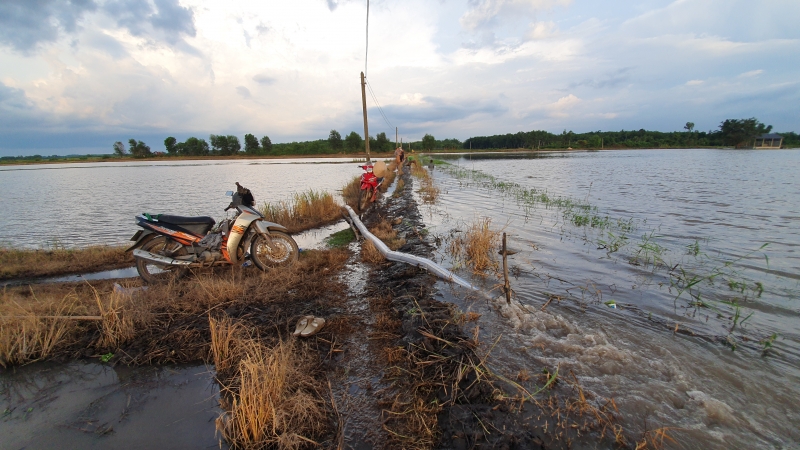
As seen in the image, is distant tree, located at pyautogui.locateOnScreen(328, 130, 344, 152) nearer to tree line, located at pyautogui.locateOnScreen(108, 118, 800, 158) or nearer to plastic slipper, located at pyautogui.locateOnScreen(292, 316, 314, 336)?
tree line, located at pyautogui.locateOnScreen(108, 118, 800, 158)

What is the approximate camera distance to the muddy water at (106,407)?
219 cm

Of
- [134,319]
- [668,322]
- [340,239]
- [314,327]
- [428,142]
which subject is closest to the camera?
[314,327]

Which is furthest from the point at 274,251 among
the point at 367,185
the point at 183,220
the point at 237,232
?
the point at 367,185

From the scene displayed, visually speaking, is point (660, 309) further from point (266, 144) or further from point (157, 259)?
point (266, 144)

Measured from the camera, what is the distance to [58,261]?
5879 mm

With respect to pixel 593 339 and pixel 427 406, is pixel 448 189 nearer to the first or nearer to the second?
pixel 593 339

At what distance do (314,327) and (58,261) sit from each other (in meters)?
6.01

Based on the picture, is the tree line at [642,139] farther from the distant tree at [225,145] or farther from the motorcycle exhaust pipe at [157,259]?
the motorcycle exhaust pipe at [157,259]

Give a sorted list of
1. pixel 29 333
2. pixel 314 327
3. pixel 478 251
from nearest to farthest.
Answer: pixel 29 333
pixel 314 327
pixel 478 251

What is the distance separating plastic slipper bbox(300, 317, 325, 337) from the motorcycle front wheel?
82.6 inches

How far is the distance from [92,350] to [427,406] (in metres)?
3.37

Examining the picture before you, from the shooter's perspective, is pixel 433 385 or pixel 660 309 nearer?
pixel 433 385

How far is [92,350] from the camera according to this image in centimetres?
317

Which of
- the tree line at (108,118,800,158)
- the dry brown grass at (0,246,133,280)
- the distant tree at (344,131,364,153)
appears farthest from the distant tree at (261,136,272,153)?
the dry brown grass at (0,246,133,280)
